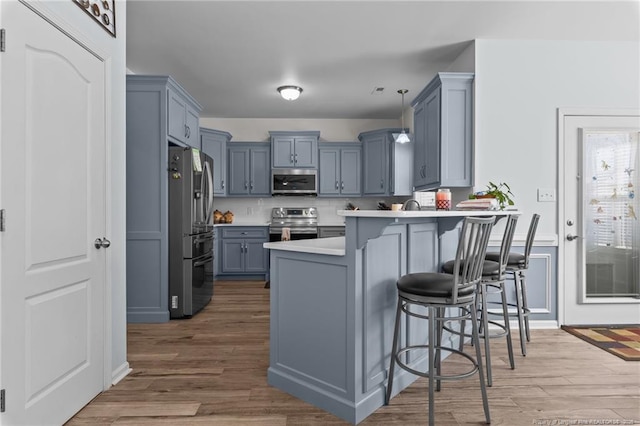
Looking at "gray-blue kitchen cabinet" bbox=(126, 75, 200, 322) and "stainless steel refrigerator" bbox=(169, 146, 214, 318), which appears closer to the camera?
"gray-blue kitchen cabinet" bbox=(126, 75, 200, 322)

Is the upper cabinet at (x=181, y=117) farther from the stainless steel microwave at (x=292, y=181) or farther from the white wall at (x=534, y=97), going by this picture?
the white wall at (x=534, y=97)

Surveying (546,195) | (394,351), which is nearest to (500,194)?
(546,195)

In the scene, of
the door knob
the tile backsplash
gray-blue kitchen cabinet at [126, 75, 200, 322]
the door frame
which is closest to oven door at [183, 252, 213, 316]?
gray-blue kitchen cabinet at [126, 75, 200, 322]

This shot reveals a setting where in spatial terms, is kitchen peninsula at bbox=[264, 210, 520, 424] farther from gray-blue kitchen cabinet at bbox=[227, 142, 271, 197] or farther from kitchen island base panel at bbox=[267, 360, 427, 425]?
gray-blue kitchen cabinet at bbox=[227, 142, 271, 197]

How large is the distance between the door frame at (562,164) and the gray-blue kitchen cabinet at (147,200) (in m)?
3.82

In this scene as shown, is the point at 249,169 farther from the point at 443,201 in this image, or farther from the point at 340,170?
the point at 443,201

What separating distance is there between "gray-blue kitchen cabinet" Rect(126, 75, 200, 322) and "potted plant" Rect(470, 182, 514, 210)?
2968 millimetres

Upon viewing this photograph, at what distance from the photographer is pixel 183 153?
11.7 feet

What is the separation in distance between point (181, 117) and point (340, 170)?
2881mm

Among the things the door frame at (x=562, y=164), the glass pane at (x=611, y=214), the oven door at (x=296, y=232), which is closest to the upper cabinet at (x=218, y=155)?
the oven door at (x=296, y=232)

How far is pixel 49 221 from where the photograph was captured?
169cm

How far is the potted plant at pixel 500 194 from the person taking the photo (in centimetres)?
300

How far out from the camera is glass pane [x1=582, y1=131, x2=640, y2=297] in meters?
3.39

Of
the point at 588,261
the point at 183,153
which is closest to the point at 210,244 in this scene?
the point at 183,153
